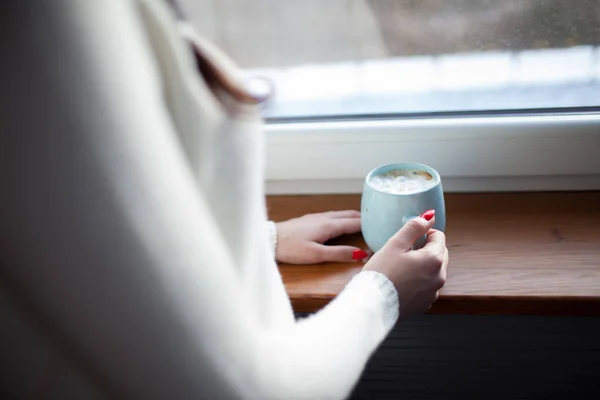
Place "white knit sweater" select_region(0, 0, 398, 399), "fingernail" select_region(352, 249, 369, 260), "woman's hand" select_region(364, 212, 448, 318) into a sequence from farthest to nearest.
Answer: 1. "fingernail" select_region(352, 249, 369, 260)
2. "woman's hand" select_region(364, 212, 448, 318)
3. "white knit sweater" select_region(0, 0, 398, 399)

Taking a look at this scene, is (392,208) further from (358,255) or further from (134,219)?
(134,219)

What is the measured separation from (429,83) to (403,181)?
0.18 meters

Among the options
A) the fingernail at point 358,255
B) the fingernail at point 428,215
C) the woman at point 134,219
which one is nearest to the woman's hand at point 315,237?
the fingernail at point 358,255

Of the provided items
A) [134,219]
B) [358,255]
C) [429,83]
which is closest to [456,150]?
[429,83]

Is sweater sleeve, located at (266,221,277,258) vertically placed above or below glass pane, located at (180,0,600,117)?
below

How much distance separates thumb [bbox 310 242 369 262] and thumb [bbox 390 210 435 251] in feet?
0.33

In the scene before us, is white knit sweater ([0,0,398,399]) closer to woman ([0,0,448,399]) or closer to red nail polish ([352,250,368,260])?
woman ([0,0,448,399])

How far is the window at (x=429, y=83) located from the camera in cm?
75

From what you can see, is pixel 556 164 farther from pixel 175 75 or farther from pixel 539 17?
pixel 175 75

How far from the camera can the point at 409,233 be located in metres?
0.64

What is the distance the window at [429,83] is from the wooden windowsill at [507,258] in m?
0.03

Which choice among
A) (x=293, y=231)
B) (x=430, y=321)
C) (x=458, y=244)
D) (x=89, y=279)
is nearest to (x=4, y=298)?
(x=89, y=279)

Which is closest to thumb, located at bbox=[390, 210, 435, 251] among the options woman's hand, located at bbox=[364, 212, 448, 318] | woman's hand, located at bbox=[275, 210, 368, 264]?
woman's hand, located at bbox=[364, 212, 448, 318]

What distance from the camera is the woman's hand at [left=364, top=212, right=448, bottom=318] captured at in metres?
0.62
